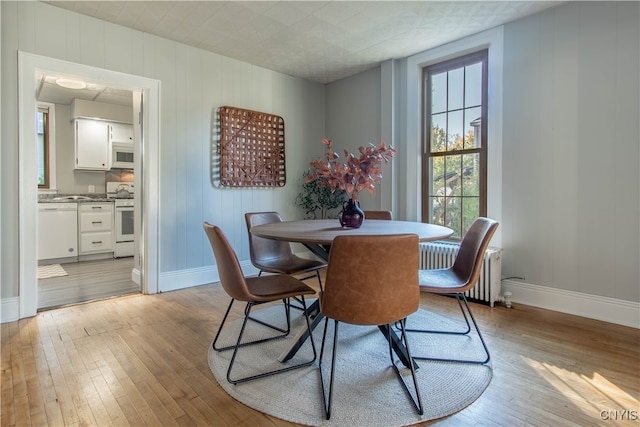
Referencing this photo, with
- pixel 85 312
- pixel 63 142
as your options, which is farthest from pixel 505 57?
pixel 63 142

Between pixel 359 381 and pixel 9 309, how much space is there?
111 inches

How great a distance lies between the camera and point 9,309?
270cm

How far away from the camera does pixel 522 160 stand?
309 centimetres

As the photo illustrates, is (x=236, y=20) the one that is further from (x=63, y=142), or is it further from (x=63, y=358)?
(x=63, y=142)

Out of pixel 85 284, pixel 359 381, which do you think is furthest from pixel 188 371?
pixel 85 284

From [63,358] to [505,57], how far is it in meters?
4.19

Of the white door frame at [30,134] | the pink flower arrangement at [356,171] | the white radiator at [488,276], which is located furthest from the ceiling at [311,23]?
the white radiator at [488,276]

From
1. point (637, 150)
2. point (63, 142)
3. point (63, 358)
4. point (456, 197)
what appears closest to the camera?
point (63, 358)

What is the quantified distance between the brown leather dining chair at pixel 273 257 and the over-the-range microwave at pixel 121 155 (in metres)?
3.96

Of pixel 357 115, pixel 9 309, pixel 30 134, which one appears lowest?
pixel 9 309

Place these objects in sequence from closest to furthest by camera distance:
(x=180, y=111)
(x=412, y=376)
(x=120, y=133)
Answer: (x=412, y=376) < (x=180, y=111) < (x=120, y=133)

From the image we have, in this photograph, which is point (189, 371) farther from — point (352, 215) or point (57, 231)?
Answer: point (57, 231)

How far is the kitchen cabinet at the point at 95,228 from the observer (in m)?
5.16

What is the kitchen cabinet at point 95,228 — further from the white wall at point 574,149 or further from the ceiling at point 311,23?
the white wall at point 574,149
